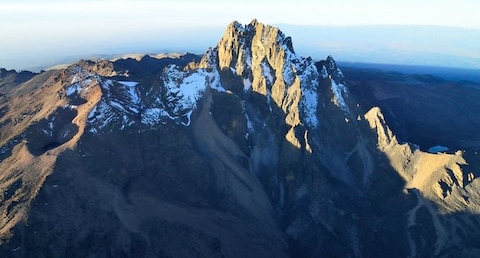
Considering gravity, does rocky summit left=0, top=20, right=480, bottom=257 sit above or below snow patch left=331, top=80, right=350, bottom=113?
below

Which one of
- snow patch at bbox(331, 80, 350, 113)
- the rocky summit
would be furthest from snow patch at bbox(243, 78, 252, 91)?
snow patch at bbox(331, 80, 350, 113)

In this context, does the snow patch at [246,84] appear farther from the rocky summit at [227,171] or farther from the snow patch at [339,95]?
the snow patch at [339,95]

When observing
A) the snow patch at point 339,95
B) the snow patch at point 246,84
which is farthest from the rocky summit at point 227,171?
the snow patch at point 339,95

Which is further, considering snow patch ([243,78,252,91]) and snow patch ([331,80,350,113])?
snow patch ([243,78,252,91])

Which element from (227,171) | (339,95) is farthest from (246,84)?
(227,171)

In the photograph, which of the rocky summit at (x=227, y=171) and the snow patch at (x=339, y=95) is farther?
the snow patch at (x=339, y=95)

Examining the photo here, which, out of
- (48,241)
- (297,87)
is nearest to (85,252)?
(48,241)

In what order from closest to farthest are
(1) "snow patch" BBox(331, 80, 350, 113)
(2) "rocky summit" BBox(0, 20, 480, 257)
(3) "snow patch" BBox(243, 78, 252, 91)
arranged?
(2) "rocky summit" BBox(0, 20, 480, 257)
(1) "snow patch" BBox(331, 80, 350, 113)
(3) "snow patch" BBox(243, 78, 252, 91)

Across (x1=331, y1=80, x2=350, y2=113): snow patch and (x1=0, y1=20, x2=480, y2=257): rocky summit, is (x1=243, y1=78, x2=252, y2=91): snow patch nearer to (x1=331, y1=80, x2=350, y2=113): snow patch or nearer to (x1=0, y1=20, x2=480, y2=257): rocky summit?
(x1=0, y1=20, x2=480, y2=257): rocky summit

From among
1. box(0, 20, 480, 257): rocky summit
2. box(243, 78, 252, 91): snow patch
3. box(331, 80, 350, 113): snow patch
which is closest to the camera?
box(0, 20, 480, 257): rocky summit
